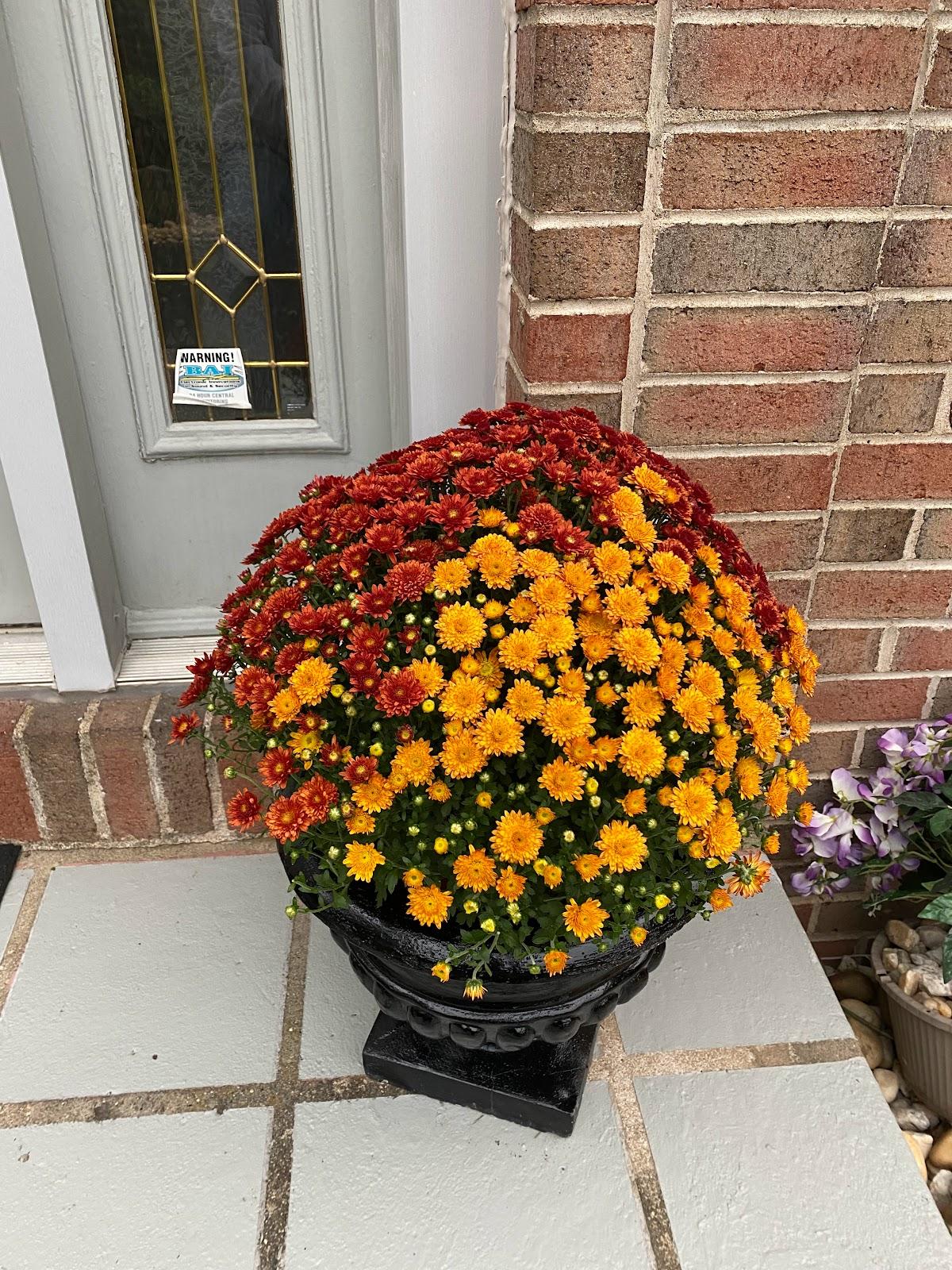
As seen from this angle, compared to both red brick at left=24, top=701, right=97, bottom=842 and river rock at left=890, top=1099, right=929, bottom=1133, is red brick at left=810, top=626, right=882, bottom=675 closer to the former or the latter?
river rock at left=890, top=1099, right=929, bottom=1133

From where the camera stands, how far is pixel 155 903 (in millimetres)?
1618

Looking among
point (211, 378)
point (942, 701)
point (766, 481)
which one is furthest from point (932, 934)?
point (211, 378)

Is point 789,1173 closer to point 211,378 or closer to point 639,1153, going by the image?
point 639,1153

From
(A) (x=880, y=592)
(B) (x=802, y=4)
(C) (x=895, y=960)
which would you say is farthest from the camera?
(C) (x=895, y=960)

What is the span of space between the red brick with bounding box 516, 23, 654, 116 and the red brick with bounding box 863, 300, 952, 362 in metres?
0.48

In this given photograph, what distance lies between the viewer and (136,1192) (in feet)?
3.89

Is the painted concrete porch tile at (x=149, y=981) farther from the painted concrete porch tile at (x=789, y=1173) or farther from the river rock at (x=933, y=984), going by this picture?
the river rock at (x=933, y=984)

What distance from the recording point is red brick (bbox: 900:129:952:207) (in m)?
1.25

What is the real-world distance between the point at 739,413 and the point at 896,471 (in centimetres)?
31

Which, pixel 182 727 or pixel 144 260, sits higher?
pixel 144 260

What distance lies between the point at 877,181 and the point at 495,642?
2.84ft

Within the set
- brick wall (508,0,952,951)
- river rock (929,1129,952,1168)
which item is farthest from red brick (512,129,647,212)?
river rock (929,1129,952,1168)

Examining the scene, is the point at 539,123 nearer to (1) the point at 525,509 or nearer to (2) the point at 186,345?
(1) the point at 525,509

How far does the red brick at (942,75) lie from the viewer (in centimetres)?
120
